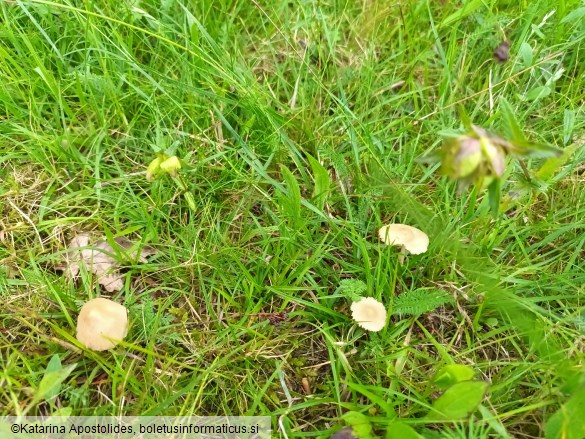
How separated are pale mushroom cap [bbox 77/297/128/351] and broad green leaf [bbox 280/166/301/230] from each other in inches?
27.2

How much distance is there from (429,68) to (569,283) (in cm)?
119

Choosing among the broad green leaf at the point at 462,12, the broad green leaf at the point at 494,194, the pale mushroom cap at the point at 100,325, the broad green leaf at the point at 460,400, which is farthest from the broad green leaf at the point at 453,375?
the broad green leaf at the point at 462,12

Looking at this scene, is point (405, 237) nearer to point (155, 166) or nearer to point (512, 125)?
point (512, 125)

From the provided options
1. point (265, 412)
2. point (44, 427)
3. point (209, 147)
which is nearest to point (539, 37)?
point (209, 147)

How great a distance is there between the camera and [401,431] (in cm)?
160

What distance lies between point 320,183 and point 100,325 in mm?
949

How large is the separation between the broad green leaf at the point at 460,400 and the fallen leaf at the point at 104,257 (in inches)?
46.0

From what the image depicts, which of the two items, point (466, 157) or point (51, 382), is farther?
point (51, 382)

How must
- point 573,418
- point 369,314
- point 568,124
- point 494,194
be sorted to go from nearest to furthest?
point 494,194 < point 573,418 < point 369,314 < point 568,124

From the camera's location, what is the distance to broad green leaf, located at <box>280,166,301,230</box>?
2.00m

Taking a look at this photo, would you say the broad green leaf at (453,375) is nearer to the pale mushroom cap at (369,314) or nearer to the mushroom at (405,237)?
the pale mushroom cap at (369,314)

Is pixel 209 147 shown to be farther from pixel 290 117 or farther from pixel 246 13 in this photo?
pixel 246 13

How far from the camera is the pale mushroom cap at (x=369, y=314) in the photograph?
1810 millimetres

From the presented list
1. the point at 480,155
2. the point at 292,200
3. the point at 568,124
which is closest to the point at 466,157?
the point at 480,155
